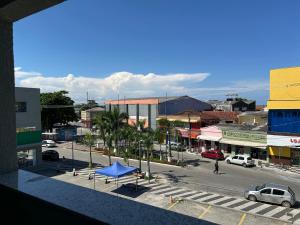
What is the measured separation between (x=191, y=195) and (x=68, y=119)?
3765 cm

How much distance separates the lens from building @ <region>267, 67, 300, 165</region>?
27.8 metres

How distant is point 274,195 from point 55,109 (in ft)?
130

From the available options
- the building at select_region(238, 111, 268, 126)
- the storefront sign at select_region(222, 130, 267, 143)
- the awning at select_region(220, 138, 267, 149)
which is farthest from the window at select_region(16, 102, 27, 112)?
the building at select_region(238, 111, 268, 126)

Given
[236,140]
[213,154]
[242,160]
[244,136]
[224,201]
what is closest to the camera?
[224,201]

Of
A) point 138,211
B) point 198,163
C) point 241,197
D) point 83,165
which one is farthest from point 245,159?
point 138,211

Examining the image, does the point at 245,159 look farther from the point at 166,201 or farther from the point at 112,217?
the point at 112,217

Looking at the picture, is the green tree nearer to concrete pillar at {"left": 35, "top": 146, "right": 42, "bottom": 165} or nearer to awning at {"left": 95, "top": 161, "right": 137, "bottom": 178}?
concrete pillar at {"left": 35, "top": 146, "right": 42, "bottom": 165}

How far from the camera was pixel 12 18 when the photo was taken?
145 inches

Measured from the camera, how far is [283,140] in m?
28.5

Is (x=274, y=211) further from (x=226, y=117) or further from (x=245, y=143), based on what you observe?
(x=226, y=117)


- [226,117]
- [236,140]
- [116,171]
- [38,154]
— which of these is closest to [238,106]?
[226,117]

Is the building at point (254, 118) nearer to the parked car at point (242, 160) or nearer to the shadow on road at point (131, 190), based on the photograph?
the parked car at point (242, 160)

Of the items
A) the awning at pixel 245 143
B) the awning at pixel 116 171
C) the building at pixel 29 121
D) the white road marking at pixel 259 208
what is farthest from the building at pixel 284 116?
the building at pixel 29 121

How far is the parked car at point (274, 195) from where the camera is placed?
16.8 m
